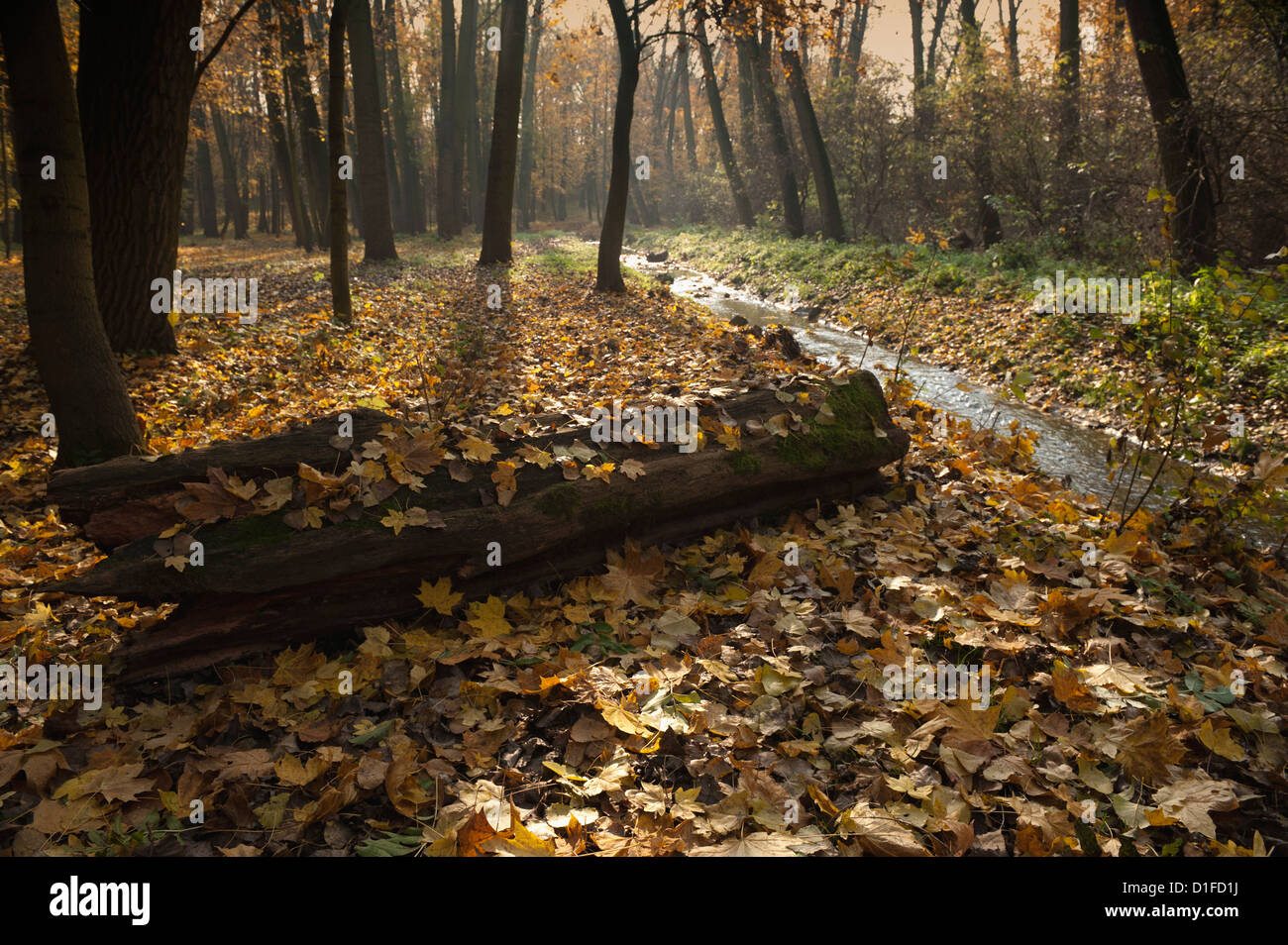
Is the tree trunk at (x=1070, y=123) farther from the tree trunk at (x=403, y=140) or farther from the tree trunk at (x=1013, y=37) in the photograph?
the tree trunk at (x=403, y=140)

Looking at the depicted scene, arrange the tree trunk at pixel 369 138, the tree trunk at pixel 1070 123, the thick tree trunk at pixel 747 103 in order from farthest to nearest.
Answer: the thick tree trunk at pixel 747 103
the tree trunk at pixel 369 138
the tree trunk at pixel 1070 123

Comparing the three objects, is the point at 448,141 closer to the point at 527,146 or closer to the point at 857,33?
the point at 527,146

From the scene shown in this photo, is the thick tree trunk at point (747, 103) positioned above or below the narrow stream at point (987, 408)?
above

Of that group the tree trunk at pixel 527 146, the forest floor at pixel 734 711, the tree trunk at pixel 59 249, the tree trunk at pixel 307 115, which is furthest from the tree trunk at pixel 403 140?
the forest floor at pixel 734 711

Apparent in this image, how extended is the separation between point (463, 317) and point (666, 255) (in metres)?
19.0

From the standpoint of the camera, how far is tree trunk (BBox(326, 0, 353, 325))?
764 centimetres

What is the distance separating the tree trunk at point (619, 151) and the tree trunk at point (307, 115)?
23.4 ft

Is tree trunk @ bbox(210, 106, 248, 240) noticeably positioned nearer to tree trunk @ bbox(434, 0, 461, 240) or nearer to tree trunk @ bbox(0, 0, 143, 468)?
tree trunk @ bbox(434, 0, 461, 240)

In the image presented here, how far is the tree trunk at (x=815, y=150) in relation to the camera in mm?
17594

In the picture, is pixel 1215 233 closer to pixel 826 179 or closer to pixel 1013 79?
pixel 1013 79

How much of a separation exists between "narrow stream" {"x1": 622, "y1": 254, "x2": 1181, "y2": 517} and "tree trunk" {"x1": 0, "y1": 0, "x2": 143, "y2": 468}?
546 centimetres

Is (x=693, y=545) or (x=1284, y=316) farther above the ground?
(x=1284, y=316)
